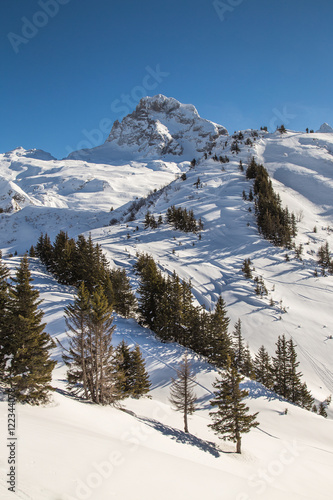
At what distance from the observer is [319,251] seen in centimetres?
6356

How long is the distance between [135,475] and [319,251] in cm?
6841

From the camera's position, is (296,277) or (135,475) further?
(296,277)

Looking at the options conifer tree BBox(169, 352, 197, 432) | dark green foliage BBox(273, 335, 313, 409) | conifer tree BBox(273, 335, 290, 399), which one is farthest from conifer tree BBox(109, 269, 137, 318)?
dark green foliage BBox(273, 335, 313, 409)

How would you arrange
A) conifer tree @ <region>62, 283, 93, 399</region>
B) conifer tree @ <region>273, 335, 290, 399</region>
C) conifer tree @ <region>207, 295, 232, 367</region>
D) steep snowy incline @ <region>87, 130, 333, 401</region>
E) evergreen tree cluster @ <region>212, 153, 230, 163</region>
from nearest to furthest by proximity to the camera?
conifer tree @ <region>62, 283, 93, 399</region> < conifer tree @ <region>273, 335, 290, 399</region> < conifer tree @ <region>207, 295, 232, 367</region> < steep snowy incline @ <region>87, 130, 333, 401</region> < evergreen tree cluster @ <region>212, 153, 230, 163</region>

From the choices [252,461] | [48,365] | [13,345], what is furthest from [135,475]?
[252,461]

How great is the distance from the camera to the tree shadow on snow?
15.0 m

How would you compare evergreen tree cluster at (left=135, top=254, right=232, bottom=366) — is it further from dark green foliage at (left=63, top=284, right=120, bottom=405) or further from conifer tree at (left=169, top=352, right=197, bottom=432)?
dark green foliage at (left=63, top=284, right=120, bottom=405)

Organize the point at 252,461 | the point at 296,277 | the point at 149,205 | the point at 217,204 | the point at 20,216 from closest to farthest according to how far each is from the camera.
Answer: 1. the point at 252,461
2. the point at 296,277
3. the point at 217,204
4. the point at 149,205
5. the point at 20,216

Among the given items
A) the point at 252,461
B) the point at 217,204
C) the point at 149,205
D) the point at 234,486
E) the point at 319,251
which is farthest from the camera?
the point at 149,205

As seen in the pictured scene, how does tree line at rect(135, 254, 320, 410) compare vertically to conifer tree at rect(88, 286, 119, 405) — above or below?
below

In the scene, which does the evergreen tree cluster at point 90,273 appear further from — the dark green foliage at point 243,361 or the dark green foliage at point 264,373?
the dark green foliage at point 264,373

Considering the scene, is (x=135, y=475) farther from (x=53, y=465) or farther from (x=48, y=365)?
(x=48, y=365)

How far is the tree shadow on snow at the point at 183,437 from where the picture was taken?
15008 millimetres

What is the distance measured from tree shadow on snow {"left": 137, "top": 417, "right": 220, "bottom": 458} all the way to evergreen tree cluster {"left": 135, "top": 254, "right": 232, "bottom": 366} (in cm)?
1277
